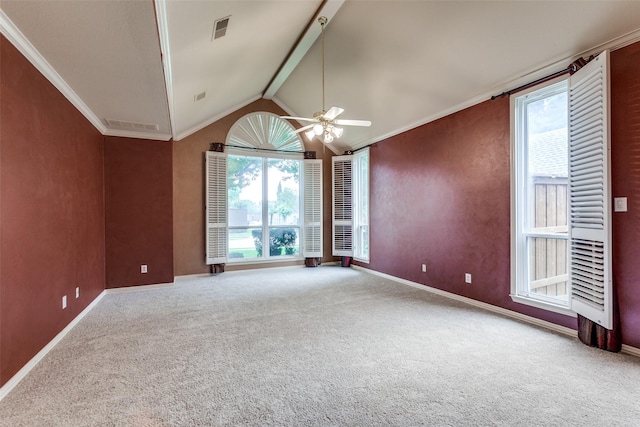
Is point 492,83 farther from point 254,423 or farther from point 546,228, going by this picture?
point 254,423

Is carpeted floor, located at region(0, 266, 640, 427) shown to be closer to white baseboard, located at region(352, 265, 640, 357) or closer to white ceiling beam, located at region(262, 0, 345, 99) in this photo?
white baseboard, located at region(352, 265, 640, 357)

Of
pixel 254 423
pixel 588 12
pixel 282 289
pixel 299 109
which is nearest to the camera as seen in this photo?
pixel 254 423

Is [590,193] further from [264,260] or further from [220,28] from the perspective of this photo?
[264,260]

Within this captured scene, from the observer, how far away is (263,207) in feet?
21.0

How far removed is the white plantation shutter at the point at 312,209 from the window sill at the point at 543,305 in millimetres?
3919

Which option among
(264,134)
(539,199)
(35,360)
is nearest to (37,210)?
(35,360)

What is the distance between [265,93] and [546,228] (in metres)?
5.27

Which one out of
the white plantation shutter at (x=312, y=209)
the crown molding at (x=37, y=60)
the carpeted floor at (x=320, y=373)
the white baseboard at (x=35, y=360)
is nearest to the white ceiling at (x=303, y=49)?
the crown molding at (x=37, y=60)

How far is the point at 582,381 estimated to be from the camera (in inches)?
84.0

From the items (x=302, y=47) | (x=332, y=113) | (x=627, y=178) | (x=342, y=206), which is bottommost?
(x=342, y=206)

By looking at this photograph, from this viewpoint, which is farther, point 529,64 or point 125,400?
point 529,64

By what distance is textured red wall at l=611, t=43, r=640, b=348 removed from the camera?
8.20 ft

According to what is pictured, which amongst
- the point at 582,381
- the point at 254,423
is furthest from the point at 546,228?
the point at 254,423

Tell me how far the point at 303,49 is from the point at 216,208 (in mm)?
3218
